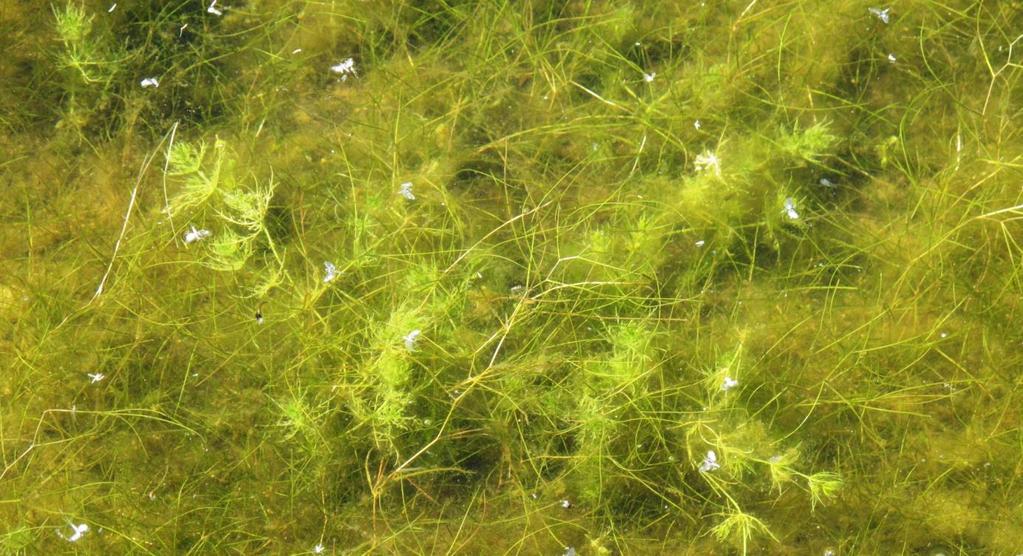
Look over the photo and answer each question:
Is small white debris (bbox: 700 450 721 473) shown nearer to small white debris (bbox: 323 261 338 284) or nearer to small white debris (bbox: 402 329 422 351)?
small white debris (bbox: 402 329 422 351)

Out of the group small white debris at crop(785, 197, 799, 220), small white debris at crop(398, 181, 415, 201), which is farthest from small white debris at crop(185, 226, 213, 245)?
small white debris at crop(785, 197, 799, 220)

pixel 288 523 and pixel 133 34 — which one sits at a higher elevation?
pixel 133 34

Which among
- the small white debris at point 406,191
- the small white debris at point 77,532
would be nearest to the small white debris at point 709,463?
the small white debris at point 406,191

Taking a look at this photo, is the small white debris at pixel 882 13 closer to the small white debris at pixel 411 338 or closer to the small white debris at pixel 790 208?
the small white debris at pixel 790 208

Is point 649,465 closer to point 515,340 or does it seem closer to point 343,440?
point 515,340

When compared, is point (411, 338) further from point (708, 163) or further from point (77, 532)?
point (77, 532)

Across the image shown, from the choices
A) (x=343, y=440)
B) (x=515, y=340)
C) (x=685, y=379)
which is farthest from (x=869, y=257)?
(x=343, y=440)
